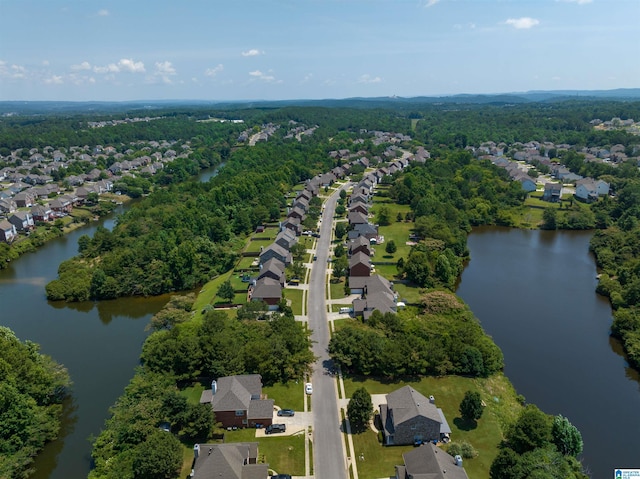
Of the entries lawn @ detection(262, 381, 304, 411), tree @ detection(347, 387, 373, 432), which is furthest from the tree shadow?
lawn @ detection(262, 381, 304, 411)

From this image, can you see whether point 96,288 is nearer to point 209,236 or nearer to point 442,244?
point 209,236

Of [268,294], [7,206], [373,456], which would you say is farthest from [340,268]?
[7,206]

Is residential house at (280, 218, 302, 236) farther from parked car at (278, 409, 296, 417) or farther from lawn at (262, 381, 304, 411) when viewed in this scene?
parked car at (278, 409, 296, 417)

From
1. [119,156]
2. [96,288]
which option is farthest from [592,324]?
[119,156]

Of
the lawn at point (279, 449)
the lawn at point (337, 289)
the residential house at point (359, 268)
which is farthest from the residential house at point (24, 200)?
the lawn at point (279, 449)

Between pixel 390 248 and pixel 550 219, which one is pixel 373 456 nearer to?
pixel 390 248

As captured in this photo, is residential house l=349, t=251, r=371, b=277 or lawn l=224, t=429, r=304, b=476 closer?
lawn l=224, t=429, r=304, b=476

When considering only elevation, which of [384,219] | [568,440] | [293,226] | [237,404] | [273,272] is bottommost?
[568,440]
